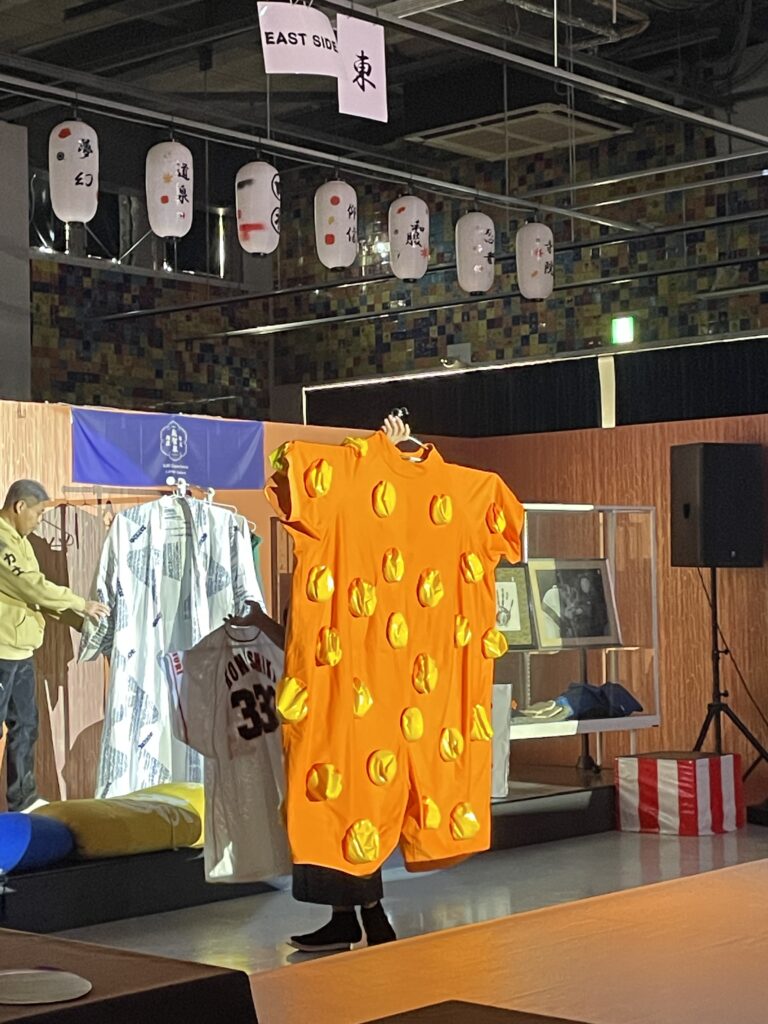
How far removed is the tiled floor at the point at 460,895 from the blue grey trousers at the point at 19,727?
3.30ft

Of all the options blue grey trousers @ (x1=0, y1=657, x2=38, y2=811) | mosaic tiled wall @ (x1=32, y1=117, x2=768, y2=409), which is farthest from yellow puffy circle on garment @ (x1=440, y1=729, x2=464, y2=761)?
mosaic tiled wall @ (x1=32, y1=117, x2=768, y2=409)

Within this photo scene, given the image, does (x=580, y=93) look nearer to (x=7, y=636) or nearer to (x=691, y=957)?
(x=7, y=636)

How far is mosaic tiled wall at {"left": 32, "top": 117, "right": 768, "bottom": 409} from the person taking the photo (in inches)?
397

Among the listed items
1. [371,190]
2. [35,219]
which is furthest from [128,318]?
[371,190]

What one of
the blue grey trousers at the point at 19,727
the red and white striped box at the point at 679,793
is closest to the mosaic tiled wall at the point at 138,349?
the blue grey trousers at the point at 19,727

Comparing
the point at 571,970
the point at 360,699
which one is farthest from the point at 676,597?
the point at 571,970

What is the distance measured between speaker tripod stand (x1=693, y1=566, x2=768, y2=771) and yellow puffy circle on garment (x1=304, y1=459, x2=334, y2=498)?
382cm

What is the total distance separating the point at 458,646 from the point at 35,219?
6.63 meters

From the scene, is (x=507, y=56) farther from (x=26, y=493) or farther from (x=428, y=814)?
(x=428, y=814)

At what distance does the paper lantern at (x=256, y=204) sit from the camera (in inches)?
286

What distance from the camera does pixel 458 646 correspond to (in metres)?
4.76

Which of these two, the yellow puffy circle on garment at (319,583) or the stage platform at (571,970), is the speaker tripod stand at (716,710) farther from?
the stage platform at (571,970)

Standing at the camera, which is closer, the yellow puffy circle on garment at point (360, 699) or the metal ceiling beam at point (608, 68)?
the yellow puffy circle on garment at point (360, 699)

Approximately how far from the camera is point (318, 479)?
4.36 meters
